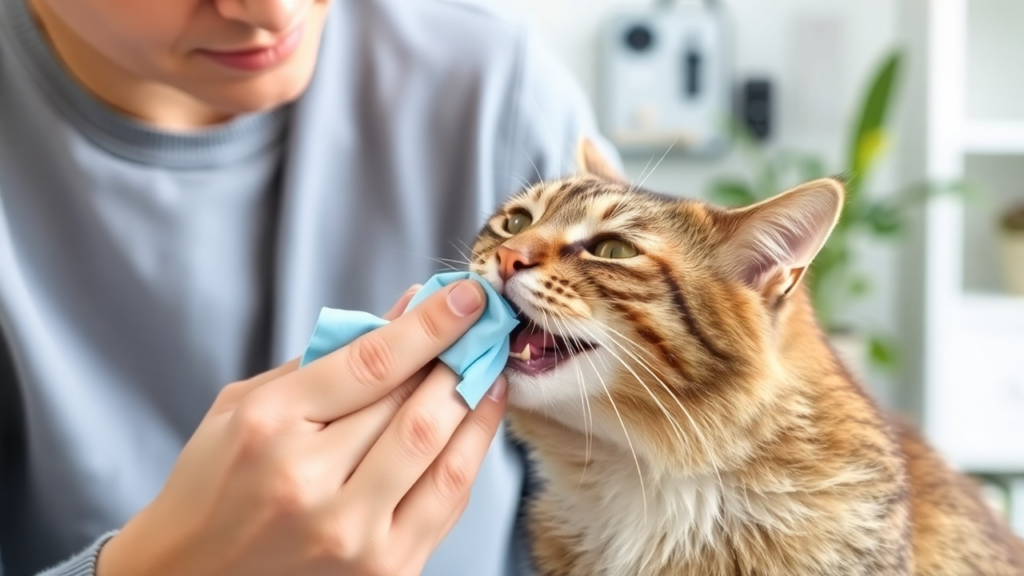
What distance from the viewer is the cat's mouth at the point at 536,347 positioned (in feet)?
2.49

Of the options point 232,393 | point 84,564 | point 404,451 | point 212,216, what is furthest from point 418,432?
point 212,216

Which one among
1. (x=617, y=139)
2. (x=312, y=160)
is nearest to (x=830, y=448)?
(x=312, y=160)

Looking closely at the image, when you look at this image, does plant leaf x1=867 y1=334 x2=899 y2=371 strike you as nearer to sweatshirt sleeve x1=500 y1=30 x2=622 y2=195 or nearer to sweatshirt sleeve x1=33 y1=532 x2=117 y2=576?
sweatshirt sleeve x1=500 y1=30 x2=622 y2=195

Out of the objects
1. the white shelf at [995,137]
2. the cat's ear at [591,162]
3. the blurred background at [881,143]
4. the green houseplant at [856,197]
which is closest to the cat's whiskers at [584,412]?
the cat's ear at [591,162]

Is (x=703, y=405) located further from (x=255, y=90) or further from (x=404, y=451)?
(x=255, y=90)

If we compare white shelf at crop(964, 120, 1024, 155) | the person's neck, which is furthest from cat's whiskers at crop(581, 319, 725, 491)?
white shelf at crop(964, 120, 1024, 155)

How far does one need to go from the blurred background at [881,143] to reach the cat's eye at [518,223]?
4.87 ft

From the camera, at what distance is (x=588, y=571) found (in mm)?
897

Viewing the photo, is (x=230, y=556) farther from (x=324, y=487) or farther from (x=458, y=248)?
(x=458, y=248)

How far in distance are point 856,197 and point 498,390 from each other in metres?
1.86

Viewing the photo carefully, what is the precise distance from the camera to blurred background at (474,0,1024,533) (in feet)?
7.49

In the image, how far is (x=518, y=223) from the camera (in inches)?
35.6

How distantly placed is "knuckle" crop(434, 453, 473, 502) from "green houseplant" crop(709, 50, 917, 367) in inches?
62.8

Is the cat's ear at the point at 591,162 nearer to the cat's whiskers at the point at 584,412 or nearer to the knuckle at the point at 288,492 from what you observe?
the cat's whiskers at the point at 584,412
